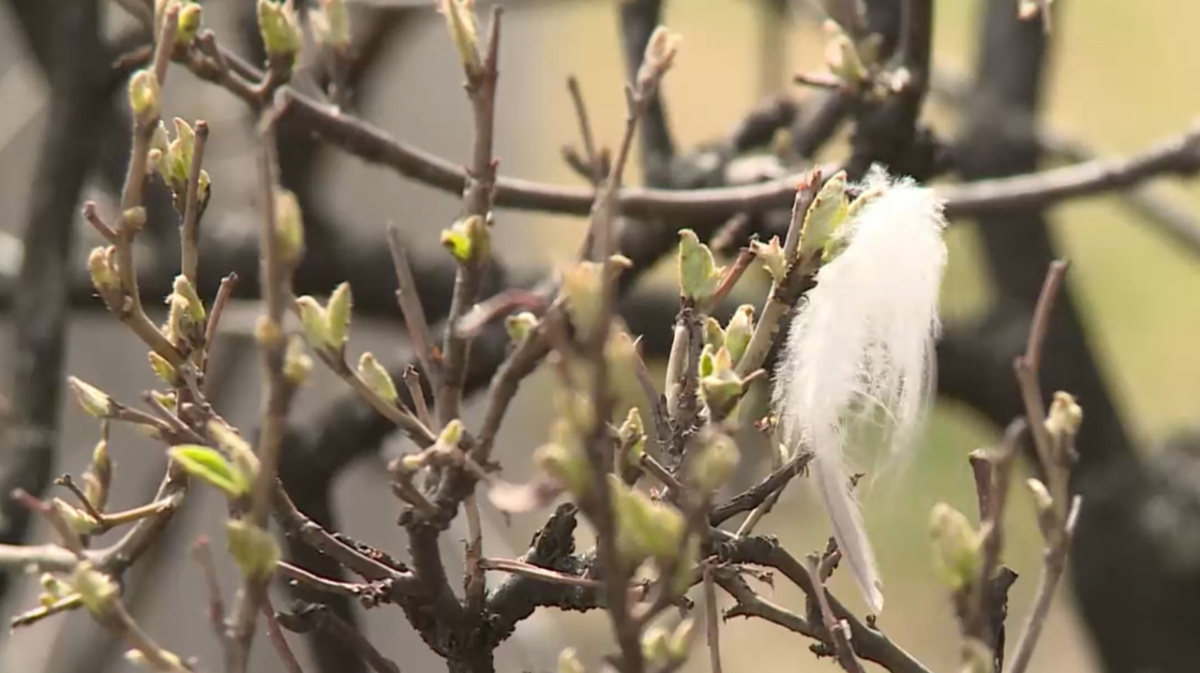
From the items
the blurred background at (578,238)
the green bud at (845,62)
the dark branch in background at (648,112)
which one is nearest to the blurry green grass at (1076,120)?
the blurred background at (578,238)

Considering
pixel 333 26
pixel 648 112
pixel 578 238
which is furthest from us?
pixel 578 238

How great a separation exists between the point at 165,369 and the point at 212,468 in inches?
2.4

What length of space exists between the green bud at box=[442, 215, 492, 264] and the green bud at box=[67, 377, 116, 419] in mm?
89

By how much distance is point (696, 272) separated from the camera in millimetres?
284

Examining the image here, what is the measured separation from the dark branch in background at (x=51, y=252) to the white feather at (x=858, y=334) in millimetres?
390

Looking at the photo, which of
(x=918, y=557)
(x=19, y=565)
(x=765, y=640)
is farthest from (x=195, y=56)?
(x=765, y=640)

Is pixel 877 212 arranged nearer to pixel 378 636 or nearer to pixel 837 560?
pixel 837 560

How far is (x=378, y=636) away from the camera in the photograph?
3.35 ft

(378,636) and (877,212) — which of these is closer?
(877,212)

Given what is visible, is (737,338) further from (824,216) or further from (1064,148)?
(1064,148)

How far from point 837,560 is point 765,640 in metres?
1.11

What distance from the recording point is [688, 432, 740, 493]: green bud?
0.66ft

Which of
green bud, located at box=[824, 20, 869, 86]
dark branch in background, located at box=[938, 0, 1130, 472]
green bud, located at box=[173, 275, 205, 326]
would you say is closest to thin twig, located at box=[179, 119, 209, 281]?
green bud, located at box=[173, 275, 205, 326]

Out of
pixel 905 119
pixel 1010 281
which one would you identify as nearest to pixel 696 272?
pixel 905 119
